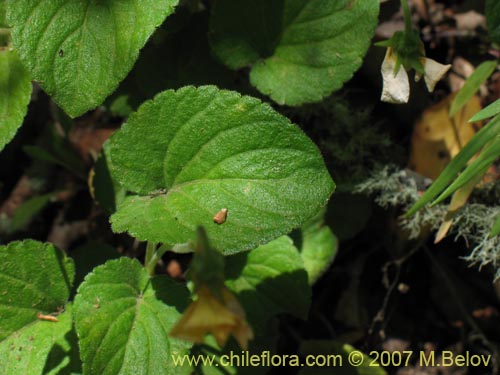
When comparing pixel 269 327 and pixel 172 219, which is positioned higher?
pixel 172 219

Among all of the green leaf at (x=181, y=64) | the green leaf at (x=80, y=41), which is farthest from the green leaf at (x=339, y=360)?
the green leaf at (x=80, y=41)

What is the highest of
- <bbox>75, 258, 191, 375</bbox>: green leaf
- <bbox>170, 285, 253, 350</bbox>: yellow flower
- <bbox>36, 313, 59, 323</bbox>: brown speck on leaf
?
<bbox>170, 285, 253, 350</bbox>: yellow flower

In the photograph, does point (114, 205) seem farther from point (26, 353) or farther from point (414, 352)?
point (414, 352)

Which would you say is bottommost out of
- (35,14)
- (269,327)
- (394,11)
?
(269,327)

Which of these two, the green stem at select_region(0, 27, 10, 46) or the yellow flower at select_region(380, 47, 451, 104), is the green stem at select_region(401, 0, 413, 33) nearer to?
the yellow flower at select_region(380, 47, 451, 104)

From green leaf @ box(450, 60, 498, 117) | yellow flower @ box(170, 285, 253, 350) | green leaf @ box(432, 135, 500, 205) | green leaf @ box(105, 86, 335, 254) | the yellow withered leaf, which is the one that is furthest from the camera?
the yellow withered leaf

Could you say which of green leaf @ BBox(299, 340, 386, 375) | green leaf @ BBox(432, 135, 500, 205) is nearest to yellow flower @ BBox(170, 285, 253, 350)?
green leaf @ BBox(432, 135, 500, 205)

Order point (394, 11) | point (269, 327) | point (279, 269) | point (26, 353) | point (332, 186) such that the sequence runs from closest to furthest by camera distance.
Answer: point (332, 186) → point (26, 353) → point (279, 269) → point (269, 327) → point (394, 11)

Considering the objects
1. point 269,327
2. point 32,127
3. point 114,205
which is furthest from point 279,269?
point 32,127
